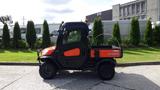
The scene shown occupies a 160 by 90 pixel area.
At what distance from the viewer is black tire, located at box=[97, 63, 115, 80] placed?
444 inches

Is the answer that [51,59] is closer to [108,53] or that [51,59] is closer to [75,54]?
[75,54]

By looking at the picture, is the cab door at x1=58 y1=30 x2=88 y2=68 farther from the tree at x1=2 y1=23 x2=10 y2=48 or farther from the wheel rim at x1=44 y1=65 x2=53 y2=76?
the tree at x1=2 y1=23 x2=10 y2=48

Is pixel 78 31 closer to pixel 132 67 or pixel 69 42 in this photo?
pixel 69 42

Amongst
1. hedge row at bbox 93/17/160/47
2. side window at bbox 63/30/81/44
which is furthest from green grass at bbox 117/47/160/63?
hedge row at bbox 93/17/160/47

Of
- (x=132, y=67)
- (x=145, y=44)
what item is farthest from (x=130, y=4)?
(x=132, y=67)

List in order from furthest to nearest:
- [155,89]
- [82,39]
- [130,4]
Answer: [130,4]
[82,39]
[155,89]

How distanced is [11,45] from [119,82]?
16.7 m

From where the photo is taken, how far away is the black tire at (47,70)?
11516mm

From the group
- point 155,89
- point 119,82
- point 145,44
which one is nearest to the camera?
point 155,89

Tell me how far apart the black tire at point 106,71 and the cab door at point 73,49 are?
0.67 meters

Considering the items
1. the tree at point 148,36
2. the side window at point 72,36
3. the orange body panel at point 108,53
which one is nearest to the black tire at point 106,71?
the orange body panel at point 108,53

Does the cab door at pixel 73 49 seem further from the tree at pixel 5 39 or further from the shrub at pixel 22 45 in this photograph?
the tree at pixel 5 39

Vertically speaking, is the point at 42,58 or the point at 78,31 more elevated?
the point at 78,31

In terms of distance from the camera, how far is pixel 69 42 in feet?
37.7
